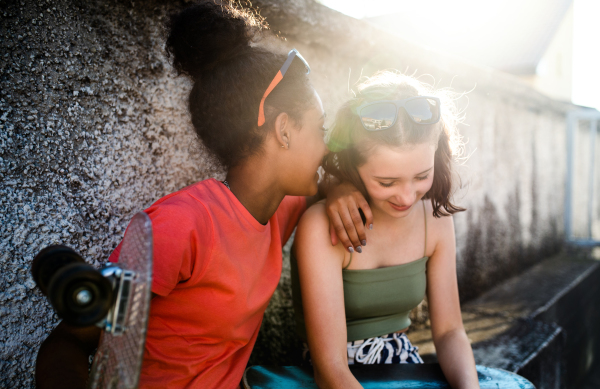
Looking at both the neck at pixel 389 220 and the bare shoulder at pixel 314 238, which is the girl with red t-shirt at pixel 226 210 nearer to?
the bare shoulder at pixel 314 238

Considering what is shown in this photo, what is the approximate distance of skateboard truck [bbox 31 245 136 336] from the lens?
79 centimetres

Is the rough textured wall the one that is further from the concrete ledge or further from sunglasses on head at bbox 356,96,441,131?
the concrete ledge

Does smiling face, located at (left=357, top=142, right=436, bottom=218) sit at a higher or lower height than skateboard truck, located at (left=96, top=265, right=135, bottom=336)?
lower

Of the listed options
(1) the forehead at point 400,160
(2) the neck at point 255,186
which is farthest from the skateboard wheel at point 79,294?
(1) the forehead at point 400,160

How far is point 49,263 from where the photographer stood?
859 millimetres

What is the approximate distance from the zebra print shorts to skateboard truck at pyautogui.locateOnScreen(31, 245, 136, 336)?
1.39 metres

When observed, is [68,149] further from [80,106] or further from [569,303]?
[569,303]

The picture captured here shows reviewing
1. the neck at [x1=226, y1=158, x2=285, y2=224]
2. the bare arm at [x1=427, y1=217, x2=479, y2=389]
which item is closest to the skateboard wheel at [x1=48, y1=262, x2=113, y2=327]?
the neck at [x1=226, y1=158, x2=285, y2=224]

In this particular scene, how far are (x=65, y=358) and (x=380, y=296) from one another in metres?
1.34

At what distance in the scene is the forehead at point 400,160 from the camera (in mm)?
1772

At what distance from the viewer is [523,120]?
17.7 feet

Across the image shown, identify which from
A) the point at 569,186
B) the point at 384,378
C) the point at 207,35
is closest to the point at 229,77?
the point at 207,35

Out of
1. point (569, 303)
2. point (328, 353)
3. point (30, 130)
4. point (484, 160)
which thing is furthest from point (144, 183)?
point (569, 303)

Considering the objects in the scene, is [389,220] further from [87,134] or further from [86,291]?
[86,291]
